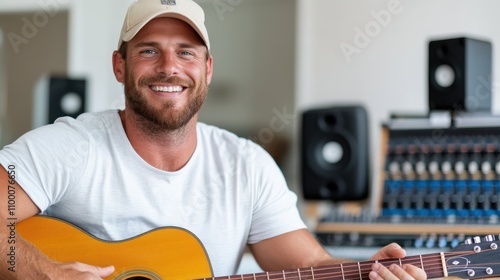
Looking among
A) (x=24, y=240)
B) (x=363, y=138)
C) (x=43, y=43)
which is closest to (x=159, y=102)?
(x=24, y=240)

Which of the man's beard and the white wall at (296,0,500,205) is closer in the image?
the man's beard

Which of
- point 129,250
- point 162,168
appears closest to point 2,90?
point 162,168

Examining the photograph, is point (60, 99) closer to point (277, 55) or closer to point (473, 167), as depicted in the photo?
point (277, 55)

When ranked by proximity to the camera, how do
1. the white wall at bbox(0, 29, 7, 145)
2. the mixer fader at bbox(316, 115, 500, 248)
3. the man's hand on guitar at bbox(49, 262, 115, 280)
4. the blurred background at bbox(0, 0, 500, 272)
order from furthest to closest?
1. the white wall at bbox(0, 29, 7, 145)
2. the blurred background at bbox(0, 0, 500, 272)
3. the mixer fader at bbox(316, 115, 500, 248)
4. the man's hand on guitar at bbox(49, 262, 115, 280)

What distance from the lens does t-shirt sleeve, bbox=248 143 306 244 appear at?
5.97ft

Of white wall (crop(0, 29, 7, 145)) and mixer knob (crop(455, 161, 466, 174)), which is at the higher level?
white wall (crop(0, 29, 7, 145))

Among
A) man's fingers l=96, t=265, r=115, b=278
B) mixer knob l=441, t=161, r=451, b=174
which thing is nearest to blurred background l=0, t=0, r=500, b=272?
mixer knob l=441, t=161, r=451, b=174

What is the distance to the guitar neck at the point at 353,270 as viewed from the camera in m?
1.53

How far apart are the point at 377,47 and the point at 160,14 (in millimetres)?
2640

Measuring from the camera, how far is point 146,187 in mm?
1714

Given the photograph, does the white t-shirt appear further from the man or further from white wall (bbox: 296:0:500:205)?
white wall (bbox: 296:0:500:205)

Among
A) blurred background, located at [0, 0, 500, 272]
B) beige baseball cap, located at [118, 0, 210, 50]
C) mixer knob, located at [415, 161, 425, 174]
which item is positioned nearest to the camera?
beige baseball cap, located at [118, 0, 210, 50]

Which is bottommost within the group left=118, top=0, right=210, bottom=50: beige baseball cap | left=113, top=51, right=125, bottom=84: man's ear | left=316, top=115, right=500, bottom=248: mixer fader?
left=316, top=115, right=500, bottom=248: mixer fader

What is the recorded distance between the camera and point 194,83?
1738mm
